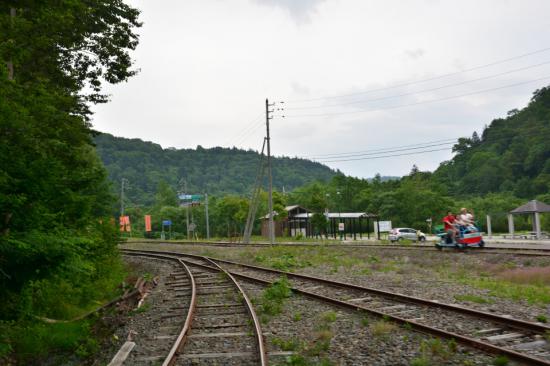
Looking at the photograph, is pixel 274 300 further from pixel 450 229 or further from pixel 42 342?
pixel 450 229

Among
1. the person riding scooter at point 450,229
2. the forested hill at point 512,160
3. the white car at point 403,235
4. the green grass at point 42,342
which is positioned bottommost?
the green grass at point 42,342

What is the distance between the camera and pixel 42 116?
8.59m

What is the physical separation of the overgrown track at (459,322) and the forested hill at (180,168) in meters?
142

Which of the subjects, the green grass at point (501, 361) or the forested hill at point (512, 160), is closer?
the green grass at point (501, 361)

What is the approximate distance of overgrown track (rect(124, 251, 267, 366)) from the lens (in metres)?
6.73

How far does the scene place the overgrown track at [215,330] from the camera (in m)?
6.73

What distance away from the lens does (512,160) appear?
99.9m

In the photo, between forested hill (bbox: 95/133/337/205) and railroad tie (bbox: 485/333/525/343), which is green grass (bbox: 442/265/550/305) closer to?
railroad tie (bbox: 485/333/525/343)

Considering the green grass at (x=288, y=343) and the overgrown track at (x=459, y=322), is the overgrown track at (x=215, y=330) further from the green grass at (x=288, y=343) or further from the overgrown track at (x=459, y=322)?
the overgrown track at (x=459, y=322)

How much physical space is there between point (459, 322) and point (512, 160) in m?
103

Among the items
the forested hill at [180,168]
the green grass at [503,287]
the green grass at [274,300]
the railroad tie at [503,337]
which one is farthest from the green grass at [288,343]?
the forested hill at [180,168]

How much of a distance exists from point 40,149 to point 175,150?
593ft

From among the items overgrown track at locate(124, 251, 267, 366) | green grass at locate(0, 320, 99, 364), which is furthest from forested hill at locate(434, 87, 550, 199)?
green grass at locate(0, 320, 99, 364)

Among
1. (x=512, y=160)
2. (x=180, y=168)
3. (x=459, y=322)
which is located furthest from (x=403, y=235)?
(x=180, y=168)
